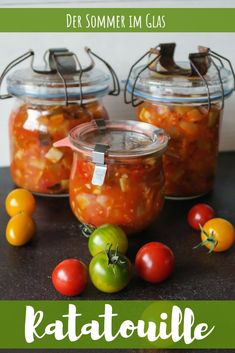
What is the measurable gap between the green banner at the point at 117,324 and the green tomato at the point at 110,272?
27 mm

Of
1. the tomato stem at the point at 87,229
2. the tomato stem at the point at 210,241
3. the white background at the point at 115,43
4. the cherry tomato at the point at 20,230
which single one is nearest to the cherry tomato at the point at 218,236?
→ the tomato stem at the point at 210,241

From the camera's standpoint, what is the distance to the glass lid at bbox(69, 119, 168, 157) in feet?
3.07

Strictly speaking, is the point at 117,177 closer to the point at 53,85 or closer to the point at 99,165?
the point at 99,165

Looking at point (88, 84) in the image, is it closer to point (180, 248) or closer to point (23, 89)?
point (23, 89)

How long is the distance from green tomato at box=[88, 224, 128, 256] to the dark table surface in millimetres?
47

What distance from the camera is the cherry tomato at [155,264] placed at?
861 mm

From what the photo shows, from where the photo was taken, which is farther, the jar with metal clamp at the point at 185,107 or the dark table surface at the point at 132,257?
the jar with metal clamp at the point at 185,107

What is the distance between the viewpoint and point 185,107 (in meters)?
1.08

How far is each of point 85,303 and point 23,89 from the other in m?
0.50

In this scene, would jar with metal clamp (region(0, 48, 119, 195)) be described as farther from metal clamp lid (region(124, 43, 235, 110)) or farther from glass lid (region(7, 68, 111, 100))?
metal clamp lid (region(124, 43, 235, 110))

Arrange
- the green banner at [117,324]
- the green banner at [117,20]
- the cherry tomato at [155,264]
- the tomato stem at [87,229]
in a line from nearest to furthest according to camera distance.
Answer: the green banner at [117,324] → the cherry tomato at [155,264] → the tomato stem at [87,229] → the green banner at [117,20]

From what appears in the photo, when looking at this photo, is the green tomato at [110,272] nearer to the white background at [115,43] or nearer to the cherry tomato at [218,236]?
the cherry tomato at [218,236]

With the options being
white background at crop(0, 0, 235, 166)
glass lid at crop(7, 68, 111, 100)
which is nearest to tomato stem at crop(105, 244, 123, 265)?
glass lid at crop(7, 68, 111, 100)

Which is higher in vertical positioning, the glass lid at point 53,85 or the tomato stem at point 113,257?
the glass lid at point 53,85
